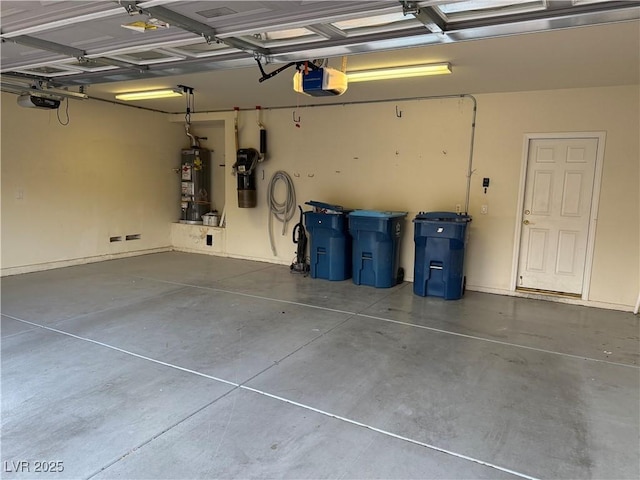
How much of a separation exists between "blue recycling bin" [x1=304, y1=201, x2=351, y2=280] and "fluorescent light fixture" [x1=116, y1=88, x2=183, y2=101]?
8.07ft

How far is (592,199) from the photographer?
17.0 ft

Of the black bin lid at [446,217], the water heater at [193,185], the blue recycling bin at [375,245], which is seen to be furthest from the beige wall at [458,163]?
the water heater at [193,185]

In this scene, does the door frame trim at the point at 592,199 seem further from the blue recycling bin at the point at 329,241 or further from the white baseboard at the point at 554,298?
the blue recycling bin at the point at 329,241

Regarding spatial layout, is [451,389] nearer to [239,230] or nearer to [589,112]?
[589,112]

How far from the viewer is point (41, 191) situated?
6.36 metres

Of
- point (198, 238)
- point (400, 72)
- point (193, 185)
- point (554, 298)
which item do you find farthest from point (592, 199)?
point (193, 185)

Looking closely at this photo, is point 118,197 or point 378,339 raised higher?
point 118,197

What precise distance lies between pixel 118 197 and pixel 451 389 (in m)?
6.61

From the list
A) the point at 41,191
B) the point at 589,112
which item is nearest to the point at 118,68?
the point at 41,191

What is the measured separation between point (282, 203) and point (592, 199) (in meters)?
4.59

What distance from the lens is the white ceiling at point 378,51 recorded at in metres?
2.41

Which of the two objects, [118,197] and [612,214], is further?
[118,197]

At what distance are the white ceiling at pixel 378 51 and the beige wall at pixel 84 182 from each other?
108 cm

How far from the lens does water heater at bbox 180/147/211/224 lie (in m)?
8.35
